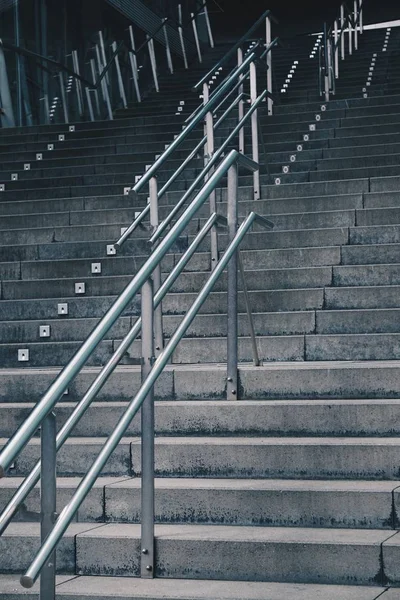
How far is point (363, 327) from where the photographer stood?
5.48 meters

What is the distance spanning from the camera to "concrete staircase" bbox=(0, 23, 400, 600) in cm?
360

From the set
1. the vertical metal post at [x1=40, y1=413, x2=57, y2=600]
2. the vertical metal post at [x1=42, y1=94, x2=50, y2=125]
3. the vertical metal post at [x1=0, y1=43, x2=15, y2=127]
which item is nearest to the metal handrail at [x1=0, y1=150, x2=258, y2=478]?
the vertical metal post at [x1=40, y1=413, x2=57, y2=600]

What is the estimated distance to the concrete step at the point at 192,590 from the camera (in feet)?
11.0

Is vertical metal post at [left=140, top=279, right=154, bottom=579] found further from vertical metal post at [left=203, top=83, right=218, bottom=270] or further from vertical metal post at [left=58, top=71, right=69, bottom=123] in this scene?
vertical metal post at [left=58, top=71, right=69, bottom=123]

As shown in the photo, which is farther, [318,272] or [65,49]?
[65,49]

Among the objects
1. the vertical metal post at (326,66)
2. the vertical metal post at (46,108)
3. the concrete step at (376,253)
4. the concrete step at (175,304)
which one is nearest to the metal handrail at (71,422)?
the concrete step at (175,304)

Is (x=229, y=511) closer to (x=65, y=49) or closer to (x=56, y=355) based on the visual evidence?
(x=56, y=355)

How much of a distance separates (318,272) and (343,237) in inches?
23.1

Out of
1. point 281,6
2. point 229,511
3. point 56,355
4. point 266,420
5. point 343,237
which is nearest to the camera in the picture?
point 229,511

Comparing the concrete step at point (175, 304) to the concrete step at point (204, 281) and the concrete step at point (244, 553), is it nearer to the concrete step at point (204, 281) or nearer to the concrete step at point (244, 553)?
the concrete step at point (204, 281)

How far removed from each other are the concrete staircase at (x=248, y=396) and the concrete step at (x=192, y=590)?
0.5 inches

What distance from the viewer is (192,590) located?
3.46 m

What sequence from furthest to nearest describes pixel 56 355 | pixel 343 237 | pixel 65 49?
pixel 65 49
pixel 343 237
pixel 56 355

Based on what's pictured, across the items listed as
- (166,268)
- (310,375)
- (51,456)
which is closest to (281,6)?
(166,268)
